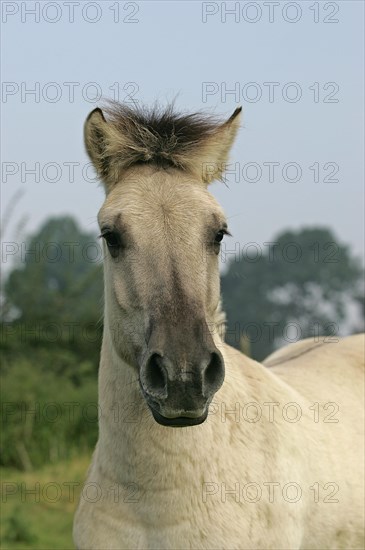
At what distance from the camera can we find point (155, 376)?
3.57 meters

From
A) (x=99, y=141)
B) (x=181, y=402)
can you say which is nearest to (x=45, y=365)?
(x=99, y=141)

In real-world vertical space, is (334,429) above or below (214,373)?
below

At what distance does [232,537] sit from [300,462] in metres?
0.69

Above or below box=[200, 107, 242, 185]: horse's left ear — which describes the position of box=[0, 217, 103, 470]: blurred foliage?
below

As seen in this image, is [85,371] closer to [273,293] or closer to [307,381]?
[307,381]

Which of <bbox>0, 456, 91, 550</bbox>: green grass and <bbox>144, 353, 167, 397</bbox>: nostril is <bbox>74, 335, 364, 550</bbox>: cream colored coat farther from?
<bbox>0, 456, 91, 550</bbox>: green grass

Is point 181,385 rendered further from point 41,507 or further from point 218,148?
point 41,507

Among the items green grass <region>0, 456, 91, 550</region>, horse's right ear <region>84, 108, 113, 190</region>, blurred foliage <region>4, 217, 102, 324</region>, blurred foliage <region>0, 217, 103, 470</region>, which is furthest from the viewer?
blurred foliage <region>4, 217, 102, 324</region>

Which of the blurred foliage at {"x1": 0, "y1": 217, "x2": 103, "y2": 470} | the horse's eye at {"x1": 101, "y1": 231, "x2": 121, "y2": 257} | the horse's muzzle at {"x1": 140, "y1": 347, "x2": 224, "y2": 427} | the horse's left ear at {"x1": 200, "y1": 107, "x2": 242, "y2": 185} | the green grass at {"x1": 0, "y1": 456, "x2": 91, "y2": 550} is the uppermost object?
the horse's left ear at {"x1": 200, "y1": 107, "x2": 242, "y2": 185}

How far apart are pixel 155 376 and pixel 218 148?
1.55m

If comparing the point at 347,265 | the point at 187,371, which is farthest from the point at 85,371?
the point at 347,265

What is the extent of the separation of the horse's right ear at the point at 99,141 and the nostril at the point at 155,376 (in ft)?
4.47

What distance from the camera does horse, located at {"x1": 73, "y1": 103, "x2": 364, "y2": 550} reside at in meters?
3.76

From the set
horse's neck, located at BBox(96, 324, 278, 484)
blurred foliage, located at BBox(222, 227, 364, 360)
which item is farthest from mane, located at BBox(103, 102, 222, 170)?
blurred foliage, located at BBox(222, 227, 364, 360)
